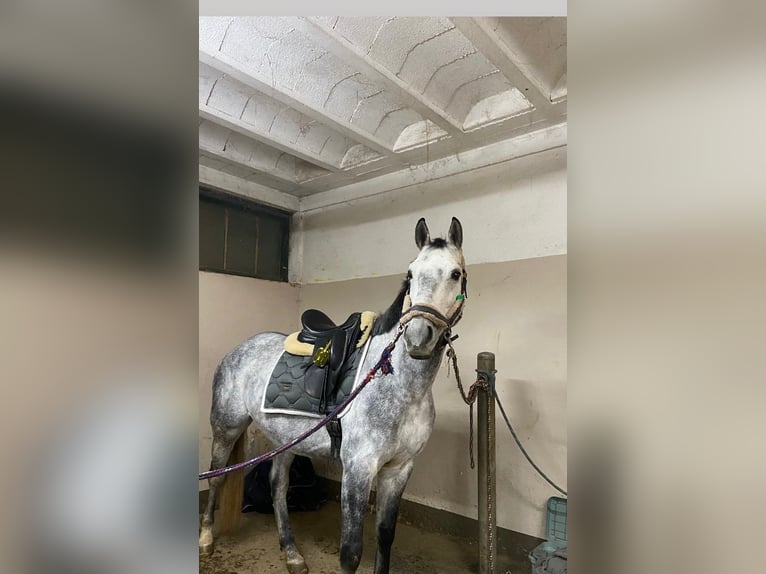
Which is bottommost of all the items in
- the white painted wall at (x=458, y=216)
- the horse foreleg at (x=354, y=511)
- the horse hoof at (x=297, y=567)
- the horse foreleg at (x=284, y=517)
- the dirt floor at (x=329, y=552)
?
the dirt floor at (x=329, y=552)

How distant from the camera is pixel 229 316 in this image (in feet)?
8.95

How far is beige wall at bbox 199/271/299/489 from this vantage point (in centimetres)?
257

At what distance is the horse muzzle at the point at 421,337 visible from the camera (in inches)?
48.6

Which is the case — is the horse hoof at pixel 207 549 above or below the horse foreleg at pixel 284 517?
below

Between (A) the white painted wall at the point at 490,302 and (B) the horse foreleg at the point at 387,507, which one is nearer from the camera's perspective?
(B) the horse foreleg at the point at 387,507

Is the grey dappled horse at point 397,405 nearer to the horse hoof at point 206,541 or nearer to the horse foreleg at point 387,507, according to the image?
the horse foreleg at point 387,507

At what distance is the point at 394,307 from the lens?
1565 mm

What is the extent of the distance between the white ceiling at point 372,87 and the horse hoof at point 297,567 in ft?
6.61

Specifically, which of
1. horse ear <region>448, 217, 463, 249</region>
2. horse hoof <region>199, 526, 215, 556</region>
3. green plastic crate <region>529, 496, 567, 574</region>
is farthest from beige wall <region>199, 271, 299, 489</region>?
green plastic crate <region>529, 496, 567, 574</region>

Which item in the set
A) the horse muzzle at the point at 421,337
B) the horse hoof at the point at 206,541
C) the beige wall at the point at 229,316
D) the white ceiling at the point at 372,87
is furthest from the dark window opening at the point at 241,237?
the horse muzzle at the point at 421,337
